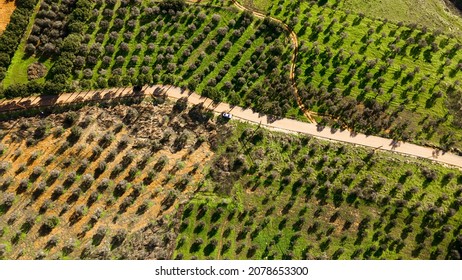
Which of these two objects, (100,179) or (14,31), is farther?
(14,31)

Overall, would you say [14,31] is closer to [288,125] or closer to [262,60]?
[262,60]

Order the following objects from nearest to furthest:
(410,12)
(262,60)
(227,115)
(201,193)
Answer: (201,193)
(227,115)
(262,60)
(410,12)

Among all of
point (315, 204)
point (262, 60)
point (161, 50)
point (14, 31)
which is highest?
point (14, 31)

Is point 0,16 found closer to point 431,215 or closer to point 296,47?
point 296,47

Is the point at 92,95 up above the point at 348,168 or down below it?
above

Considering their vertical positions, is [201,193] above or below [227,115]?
below

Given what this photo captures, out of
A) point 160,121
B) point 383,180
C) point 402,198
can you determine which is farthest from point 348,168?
point 160,121

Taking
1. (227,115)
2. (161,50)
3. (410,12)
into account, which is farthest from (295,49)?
(410,12)
